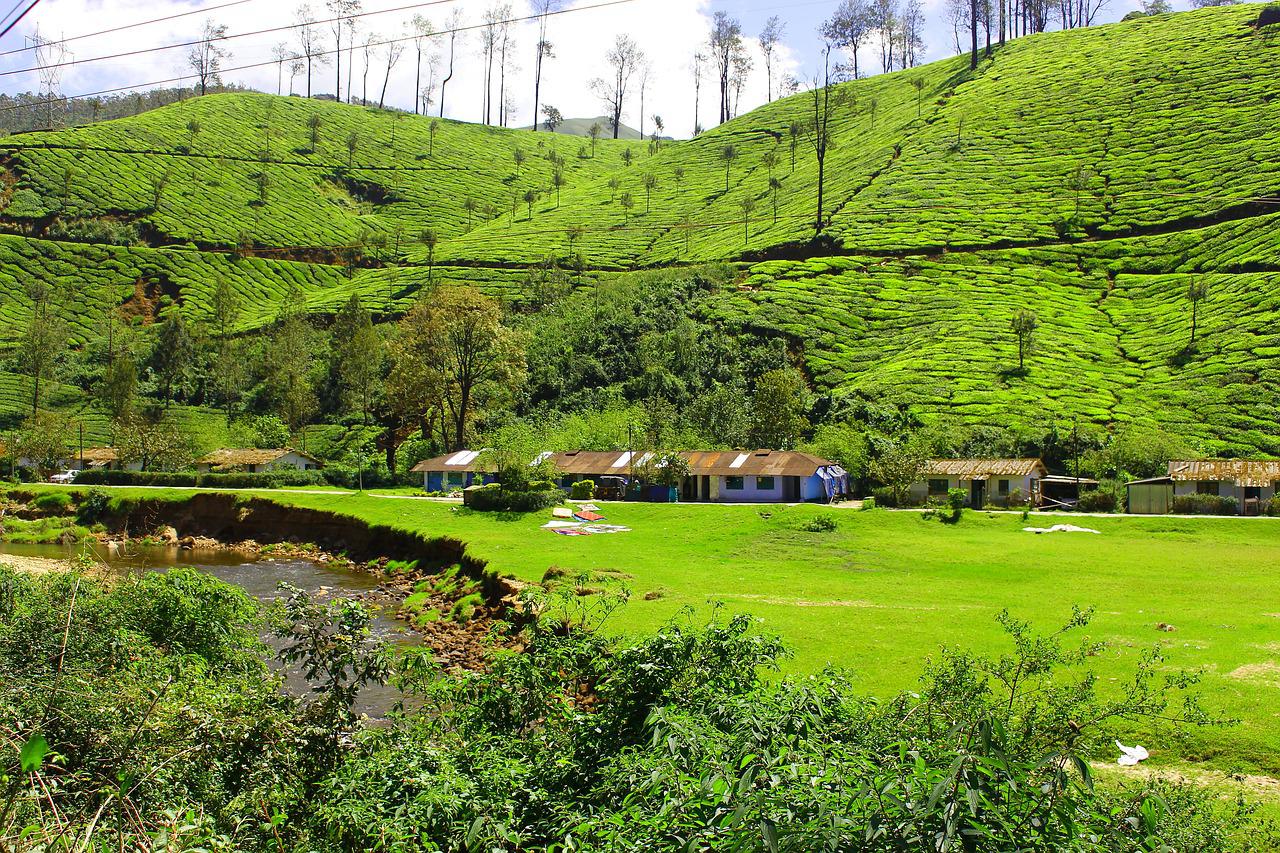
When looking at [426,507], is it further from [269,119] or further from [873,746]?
[269,119]

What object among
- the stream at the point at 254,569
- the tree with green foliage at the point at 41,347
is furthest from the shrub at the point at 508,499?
the tree with green foliage at the point at 41,347

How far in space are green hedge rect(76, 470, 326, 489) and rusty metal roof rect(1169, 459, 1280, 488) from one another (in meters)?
60.7

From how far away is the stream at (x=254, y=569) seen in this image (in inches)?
1227

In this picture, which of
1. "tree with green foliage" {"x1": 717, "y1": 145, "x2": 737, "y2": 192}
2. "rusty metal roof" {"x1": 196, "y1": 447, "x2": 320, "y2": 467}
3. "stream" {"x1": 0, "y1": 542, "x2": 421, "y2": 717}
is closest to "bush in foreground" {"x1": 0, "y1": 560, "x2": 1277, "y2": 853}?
"stream" {"x1": 0, "y1": 542, "x2": 421, "y2": 717}

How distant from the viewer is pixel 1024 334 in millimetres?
83250

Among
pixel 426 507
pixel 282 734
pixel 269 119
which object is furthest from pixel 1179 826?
pixel 269 119

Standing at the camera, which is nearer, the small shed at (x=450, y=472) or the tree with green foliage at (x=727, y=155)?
the small shed at (x=450, y=472)

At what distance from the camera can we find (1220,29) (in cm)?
15225

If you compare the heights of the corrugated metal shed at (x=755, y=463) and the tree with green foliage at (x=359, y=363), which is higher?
the tree with green foliage at (x=359, y=363)

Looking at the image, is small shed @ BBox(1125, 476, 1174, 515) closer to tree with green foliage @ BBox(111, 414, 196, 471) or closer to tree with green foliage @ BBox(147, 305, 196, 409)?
tree with green foliage @ BBox(111, 414, 196, 471)

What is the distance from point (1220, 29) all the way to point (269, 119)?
7127 inches

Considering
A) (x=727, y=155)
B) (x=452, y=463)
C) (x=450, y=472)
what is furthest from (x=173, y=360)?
(x=727, y=155)

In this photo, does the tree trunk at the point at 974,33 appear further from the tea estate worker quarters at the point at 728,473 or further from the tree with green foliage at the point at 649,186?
the tea estate worker quarters at the point at 728,473

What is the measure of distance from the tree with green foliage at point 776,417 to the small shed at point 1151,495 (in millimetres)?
24416
